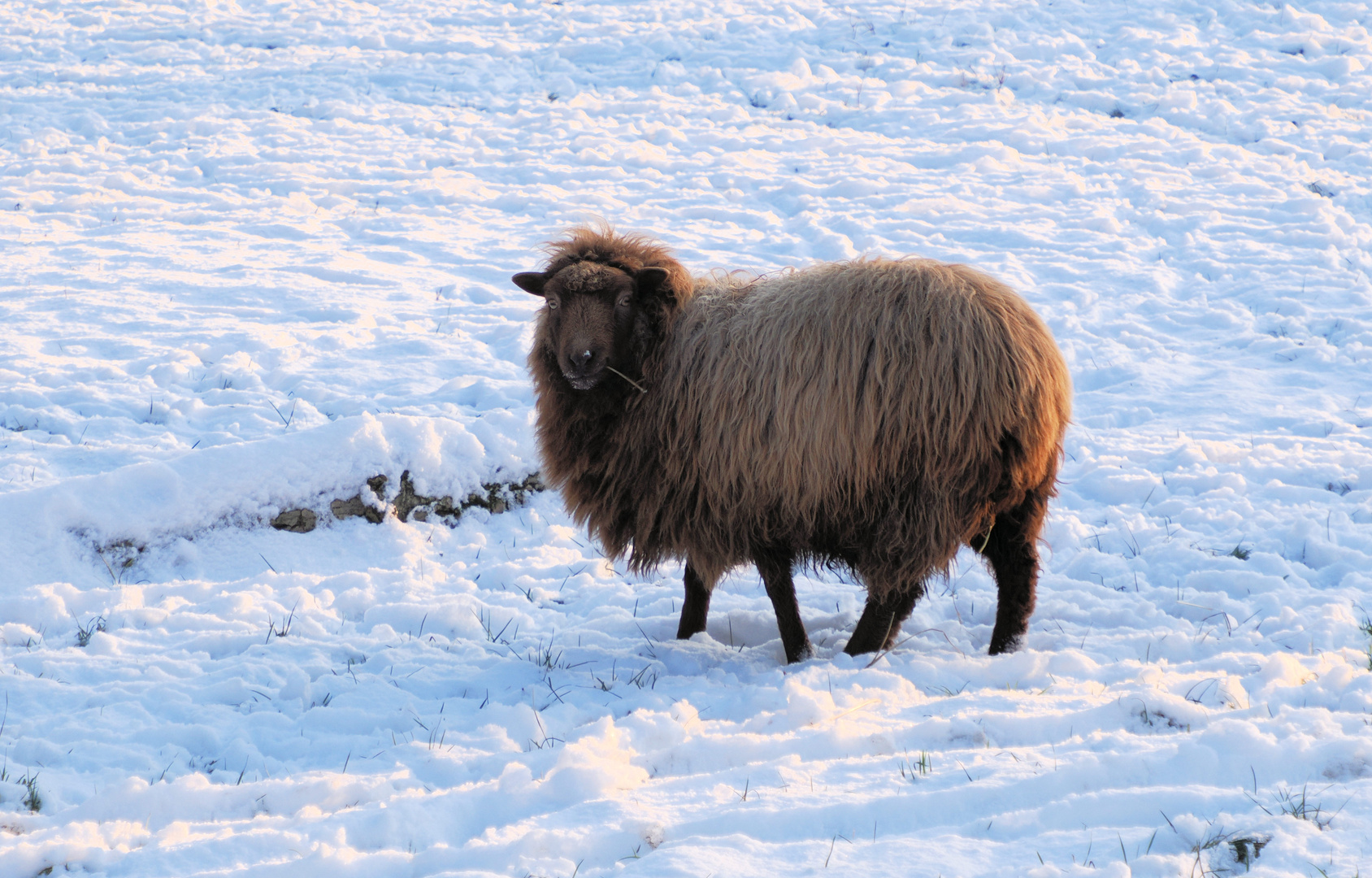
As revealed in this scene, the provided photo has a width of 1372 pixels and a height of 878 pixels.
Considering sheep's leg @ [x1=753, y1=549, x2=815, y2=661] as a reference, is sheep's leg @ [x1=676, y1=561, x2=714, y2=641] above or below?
below

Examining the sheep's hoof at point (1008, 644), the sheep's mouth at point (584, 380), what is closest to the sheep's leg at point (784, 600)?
the sheep's hoof at point (1008, 644)

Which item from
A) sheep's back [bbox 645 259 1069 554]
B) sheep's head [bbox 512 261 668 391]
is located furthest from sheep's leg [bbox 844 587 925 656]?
sheep's head [bbox 512 261 668 391]

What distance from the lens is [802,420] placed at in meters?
4.38

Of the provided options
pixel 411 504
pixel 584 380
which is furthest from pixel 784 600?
pixel 411 504

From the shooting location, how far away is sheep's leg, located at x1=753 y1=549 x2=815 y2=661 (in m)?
4.61

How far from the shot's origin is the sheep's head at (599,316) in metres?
4.64

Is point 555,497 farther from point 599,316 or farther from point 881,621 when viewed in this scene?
point 881,621

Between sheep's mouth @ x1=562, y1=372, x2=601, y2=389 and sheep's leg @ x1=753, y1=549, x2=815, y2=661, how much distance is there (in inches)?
41.5

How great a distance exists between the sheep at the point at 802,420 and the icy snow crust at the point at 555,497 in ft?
1.51

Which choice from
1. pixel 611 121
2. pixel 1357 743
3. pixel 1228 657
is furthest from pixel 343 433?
pixel 611 121

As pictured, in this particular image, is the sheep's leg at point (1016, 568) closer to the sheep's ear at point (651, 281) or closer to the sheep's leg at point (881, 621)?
the sheep's leg at point (881, 621)

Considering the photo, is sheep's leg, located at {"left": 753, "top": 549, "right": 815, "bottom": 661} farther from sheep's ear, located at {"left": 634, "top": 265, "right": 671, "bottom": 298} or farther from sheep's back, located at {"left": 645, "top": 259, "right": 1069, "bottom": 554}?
sheep's ear, located at {"left": 634, "top": 265, "right": 671, "bottom": 298}

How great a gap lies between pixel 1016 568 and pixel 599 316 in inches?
85.2

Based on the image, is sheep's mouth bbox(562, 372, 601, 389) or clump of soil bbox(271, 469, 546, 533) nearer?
sheep's mouth bbox(562, 372, 601, 389)
